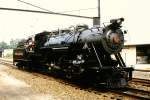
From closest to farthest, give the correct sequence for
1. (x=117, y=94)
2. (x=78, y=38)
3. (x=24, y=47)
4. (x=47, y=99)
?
(x=47, y=99)
(x=117, y=94)
(x=78, y=38)
(x=24, y=47)

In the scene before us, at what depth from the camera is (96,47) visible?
547 inches

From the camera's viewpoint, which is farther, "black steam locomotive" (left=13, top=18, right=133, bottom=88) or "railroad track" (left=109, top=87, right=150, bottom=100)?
"black steam locomotive" (left=13, top=18, right=133, bottom=88)

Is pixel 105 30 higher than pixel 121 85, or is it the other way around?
pixel 105 30

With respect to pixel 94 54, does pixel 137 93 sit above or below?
below

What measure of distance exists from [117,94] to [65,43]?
4.99 meters

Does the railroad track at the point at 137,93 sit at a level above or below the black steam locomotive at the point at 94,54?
below

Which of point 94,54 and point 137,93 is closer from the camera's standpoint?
point 137,93

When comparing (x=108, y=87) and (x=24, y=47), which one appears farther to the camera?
(x=24, y=47)

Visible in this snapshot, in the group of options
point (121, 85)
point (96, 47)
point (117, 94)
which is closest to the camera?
point (117, 94)

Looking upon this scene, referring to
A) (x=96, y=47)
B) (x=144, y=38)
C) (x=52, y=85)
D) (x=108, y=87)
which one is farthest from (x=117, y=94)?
(x=144, y=38)

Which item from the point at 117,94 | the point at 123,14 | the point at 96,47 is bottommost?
the point at 117,94

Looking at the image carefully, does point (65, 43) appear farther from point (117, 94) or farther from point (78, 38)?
point (117, 94)

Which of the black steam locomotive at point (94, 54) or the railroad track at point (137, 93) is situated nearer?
the railroad track at point (137, 93)

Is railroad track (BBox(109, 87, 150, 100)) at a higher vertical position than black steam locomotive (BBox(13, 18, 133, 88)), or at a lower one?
lower
